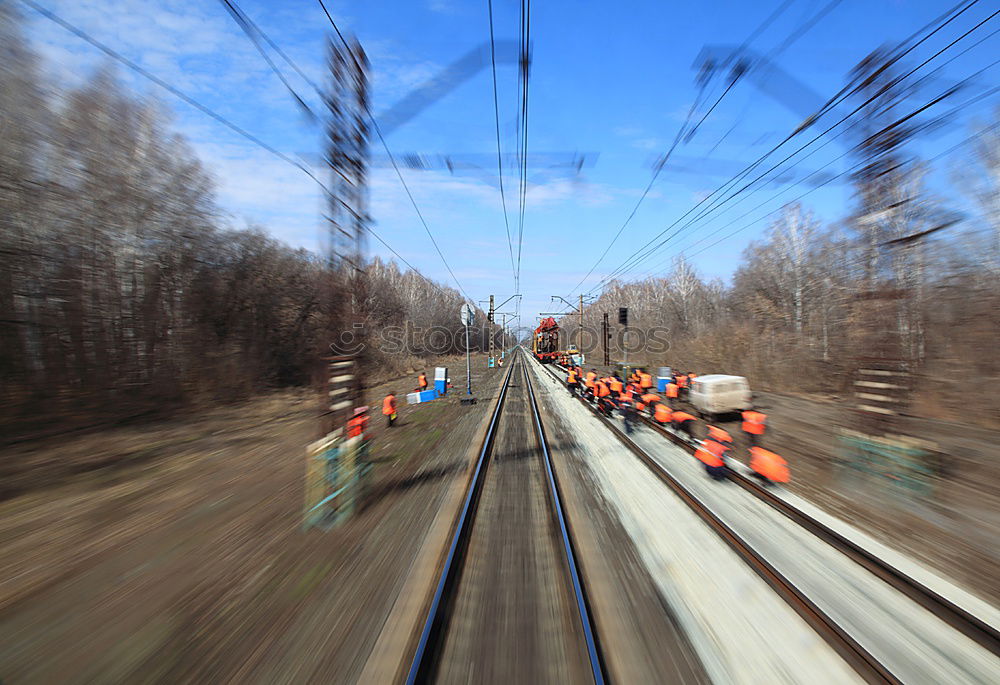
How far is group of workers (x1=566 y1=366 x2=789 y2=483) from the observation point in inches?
272

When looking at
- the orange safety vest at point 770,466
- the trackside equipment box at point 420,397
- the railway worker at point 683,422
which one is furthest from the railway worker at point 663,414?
the trackside equipment box at point 420,397

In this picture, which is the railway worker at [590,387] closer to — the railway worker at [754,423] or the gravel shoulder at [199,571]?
the railway worker at [754,423]

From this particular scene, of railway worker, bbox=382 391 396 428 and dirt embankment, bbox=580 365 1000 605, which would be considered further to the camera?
railway worker, bbox=382 391 396 428

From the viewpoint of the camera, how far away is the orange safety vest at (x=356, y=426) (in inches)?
258

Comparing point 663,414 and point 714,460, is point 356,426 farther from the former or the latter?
point 663,414

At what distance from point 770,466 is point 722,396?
5.41 m

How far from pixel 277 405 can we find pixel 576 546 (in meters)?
15.9

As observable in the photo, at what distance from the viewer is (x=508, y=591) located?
13.0 ft

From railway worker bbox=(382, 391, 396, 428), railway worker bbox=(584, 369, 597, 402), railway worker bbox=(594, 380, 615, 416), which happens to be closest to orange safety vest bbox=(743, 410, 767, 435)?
railway worker bbox=(594, 380, 615, 416)

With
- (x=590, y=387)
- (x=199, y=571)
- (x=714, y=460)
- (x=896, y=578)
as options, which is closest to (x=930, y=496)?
(x=714, y=460)

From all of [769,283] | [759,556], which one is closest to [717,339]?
[769,283]

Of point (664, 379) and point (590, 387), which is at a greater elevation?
point (664, 379)

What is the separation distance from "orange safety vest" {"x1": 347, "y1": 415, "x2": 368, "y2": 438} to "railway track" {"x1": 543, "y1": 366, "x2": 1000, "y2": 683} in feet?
18.3

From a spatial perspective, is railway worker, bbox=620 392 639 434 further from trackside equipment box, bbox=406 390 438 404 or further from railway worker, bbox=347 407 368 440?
trackside equipment box, bbox=406 390 438 404
